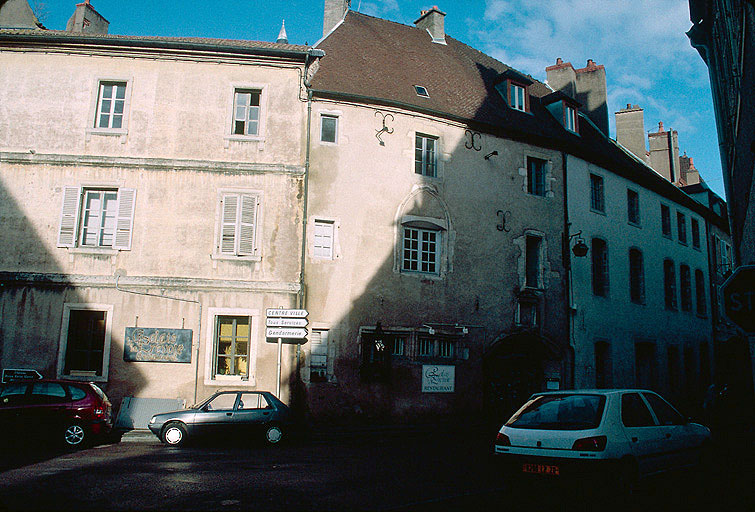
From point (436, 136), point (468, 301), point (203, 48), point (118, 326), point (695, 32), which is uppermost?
point (695, 32)

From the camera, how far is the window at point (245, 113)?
17344 millimetres

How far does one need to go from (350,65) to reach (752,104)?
12.0 meters

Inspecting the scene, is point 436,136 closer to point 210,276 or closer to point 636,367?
point 210,276

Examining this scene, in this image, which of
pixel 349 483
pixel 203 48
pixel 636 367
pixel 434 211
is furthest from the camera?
pixel 636 367

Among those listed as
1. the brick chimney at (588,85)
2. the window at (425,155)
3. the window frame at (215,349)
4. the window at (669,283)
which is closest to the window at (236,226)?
the window frame at (215,349)

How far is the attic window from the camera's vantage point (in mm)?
20219

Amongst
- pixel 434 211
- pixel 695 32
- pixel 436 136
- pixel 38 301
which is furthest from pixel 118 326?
pixel 695 32

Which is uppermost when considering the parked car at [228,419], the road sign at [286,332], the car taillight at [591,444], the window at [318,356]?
the road sign at [286,332]

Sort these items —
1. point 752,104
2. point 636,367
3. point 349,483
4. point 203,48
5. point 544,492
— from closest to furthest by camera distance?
point 544,492 → point 349,483 → point 752,104 → point 203,48 → point 636,367

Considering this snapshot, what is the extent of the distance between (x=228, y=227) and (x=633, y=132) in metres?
23.1

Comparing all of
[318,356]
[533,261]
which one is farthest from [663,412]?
[533,261]

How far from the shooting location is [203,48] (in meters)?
17.2

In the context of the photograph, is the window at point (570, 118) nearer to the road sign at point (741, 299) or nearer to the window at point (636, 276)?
the window at point (636, 276)

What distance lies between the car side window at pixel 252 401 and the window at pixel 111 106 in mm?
8463
